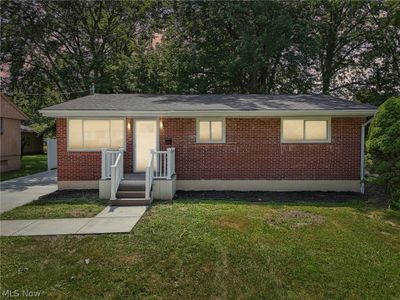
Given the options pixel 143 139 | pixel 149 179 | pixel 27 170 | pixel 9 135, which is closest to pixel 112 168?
pixel 149 179

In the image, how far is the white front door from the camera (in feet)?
33.2

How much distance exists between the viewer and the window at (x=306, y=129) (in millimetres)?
9969

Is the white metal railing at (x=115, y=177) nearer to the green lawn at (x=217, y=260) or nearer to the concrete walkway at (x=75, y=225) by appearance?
the concrete walkway at (x=75, y=225)

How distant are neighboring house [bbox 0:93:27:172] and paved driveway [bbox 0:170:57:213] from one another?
356cm

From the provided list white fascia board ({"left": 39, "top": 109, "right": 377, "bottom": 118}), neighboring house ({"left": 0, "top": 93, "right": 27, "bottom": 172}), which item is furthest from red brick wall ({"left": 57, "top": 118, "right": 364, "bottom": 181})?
neighboring house ({"left": 0, "top": 93, "right": 27, "bottom": 172})

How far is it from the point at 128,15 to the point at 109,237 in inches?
897

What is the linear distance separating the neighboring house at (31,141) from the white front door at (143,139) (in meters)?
24.0

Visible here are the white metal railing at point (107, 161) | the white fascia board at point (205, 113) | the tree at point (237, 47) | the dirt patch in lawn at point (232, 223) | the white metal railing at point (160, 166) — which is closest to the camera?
the dirt patch in lawn at point (232, 223)

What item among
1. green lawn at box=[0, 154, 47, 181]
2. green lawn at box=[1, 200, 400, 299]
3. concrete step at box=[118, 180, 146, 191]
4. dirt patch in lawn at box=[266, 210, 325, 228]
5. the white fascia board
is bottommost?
green lawn at box=[1, 200, 400, 299]

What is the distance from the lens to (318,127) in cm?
999

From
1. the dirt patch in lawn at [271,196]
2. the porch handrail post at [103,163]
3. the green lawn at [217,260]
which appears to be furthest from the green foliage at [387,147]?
the porch handrail post at [103,163]

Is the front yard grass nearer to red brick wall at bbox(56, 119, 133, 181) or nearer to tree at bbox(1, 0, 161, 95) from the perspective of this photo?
red brick wall at bbox(56, 119, 133, 181)

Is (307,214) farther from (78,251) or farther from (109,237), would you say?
(78,251)

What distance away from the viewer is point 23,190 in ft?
34.4
